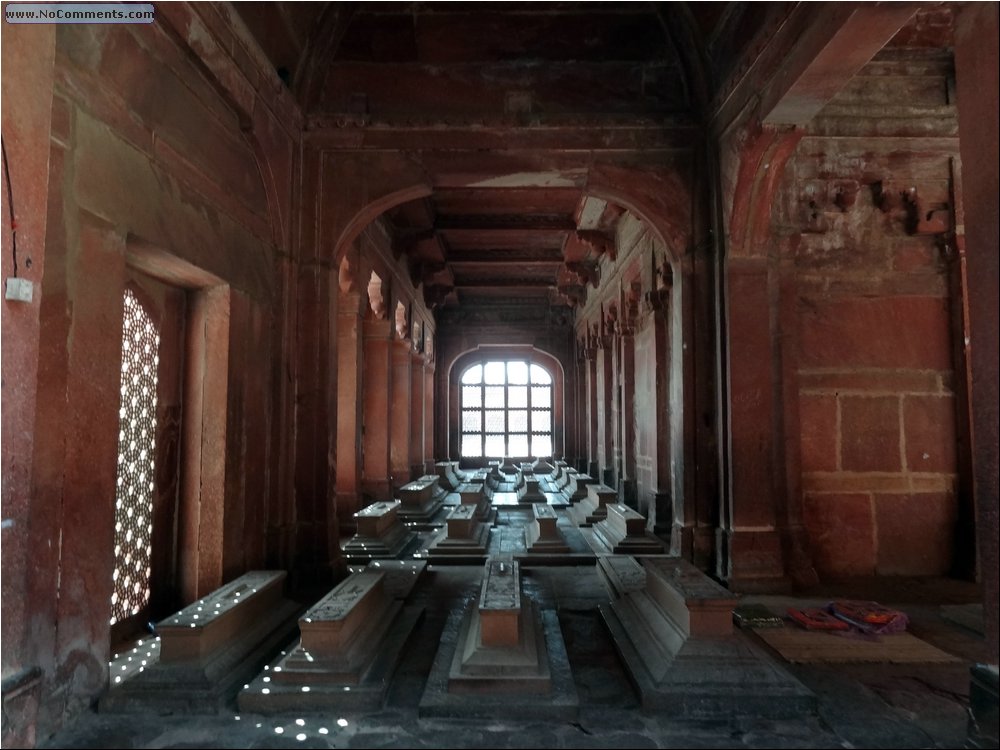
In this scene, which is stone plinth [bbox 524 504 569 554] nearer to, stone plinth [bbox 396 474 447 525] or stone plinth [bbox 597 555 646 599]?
stone plinth [bbox 597 555 646 599]

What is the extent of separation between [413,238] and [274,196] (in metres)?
4.59

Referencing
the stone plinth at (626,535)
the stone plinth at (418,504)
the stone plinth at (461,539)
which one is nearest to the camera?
the stone plinth at (626,535)

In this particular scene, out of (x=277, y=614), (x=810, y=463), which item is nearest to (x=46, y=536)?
(x=277, y=614)

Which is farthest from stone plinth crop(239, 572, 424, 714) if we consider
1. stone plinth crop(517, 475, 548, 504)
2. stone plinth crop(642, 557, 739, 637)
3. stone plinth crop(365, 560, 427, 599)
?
stone plinth crop(517, 475, 548, 504)

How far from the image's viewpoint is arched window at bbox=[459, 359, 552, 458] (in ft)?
57.5

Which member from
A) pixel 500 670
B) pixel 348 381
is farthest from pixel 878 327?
pixel 348 381

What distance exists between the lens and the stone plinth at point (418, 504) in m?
8.26

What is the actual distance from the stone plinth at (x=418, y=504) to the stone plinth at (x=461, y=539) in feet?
5.01

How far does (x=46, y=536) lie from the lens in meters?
2.64

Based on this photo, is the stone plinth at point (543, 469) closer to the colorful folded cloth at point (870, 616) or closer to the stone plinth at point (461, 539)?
the stone plinth at point (461, 539)

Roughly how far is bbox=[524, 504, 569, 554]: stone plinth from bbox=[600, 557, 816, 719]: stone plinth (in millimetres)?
2372

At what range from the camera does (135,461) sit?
154 inches

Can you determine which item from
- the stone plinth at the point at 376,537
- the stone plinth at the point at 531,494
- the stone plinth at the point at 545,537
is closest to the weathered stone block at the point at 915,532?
the stone plinth at the point at 545,537

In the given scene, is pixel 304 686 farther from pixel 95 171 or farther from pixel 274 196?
pixel 274 196
